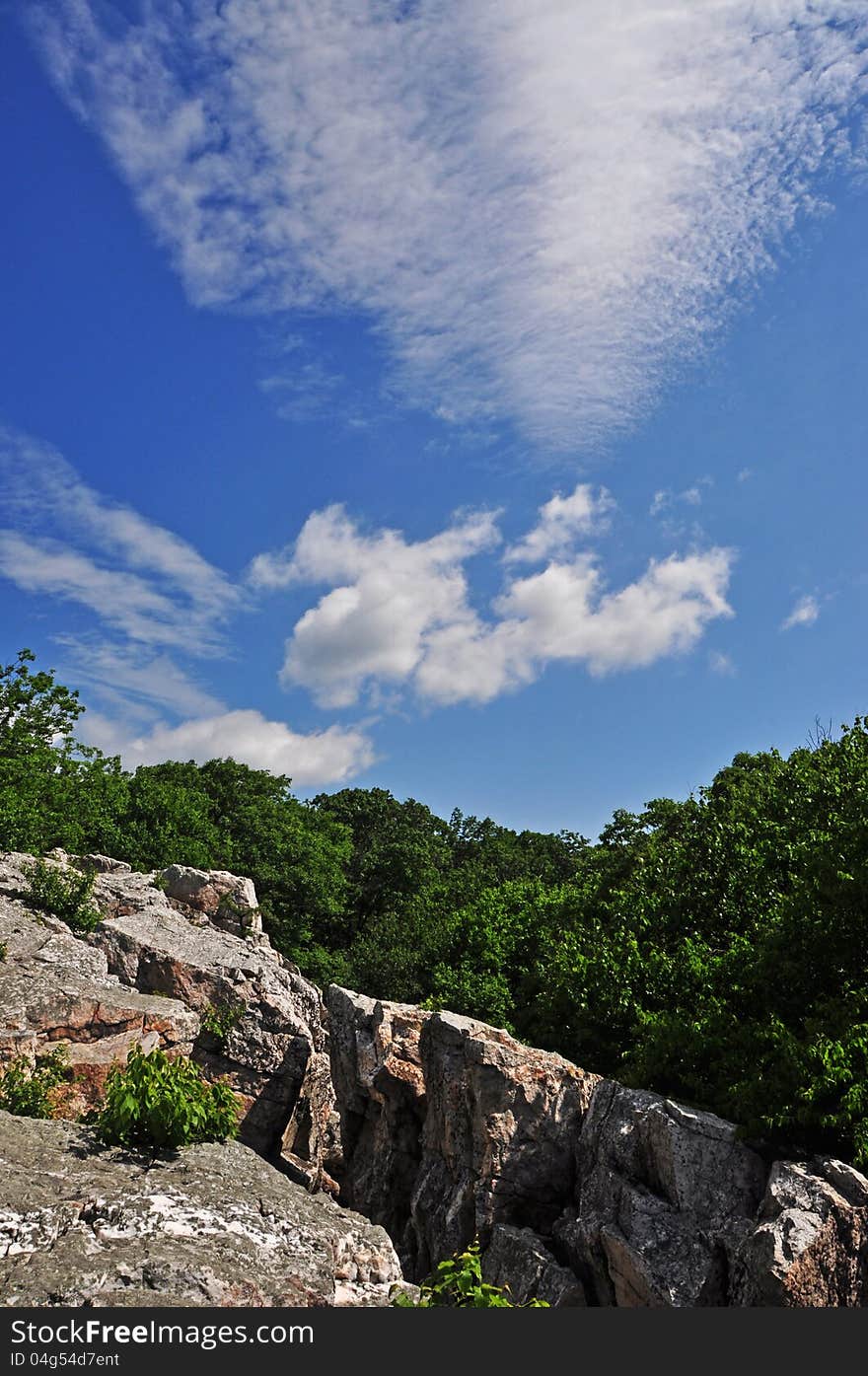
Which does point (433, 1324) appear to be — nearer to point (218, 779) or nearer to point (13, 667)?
point (13, 667)

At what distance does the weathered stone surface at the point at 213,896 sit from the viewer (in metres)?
26.9

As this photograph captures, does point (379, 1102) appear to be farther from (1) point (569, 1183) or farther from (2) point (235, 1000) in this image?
(1) point (569, 1183)

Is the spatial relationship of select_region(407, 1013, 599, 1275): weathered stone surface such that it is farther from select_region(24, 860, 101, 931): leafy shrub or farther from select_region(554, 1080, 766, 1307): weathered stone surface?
select_region(24, 860, 101, 931): leafy shrub

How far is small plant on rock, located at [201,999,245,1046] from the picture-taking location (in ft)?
63.9

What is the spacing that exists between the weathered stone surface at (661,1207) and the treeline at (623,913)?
2.76 feet

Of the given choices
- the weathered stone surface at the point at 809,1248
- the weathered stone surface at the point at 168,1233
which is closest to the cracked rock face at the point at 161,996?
the weathered stone surface at the point at 168,1233

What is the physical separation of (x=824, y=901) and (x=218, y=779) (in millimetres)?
42470

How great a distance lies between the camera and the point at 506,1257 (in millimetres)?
15422

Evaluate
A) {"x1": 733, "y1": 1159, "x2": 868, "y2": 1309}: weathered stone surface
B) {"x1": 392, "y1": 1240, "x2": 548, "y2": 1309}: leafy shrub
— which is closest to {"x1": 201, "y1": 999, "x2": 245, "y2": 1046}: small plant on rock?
{"x1": 733, "y1": 1159, "x2": 868, "y2": 1309}: weathered stone surface

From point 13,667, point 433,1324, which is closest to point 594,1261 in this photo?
point 433,1324

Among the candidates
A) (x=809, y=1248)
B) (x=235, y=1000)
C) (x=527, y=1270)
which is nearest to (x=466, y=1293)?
(x=809, y=1248)

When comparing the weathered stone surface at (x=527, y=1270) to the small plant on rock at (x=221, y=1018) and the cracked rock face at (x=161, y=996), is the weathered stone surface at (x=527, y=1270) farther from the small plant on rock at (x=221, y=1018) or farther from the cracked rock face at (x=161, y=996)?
the small plant on rock at (x=221, y=1018)

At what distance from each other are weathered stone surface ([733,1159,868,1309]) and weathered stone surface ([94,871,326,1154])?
36.7ft

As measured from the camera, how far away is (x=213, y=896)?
27.4 meters
